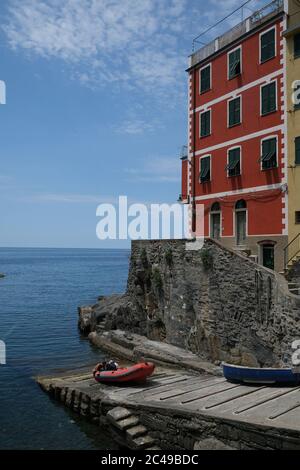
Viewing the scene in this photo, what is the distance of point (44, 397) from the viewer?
68.1 feet

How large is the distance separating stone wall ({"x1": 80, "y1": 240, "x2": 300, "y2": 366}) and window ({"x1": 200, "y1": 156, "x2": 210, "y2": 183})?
16.0ft

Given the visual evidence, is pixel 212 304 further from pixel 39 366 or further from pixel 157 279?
pixel 39 366

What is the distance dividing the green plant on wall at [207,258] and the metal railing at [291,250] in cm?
376

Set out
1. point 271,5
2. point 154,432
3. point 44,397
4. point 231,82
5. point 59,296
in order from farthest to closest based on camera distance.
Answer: point 59,296
point 231,82
point 271,5
point 44,397
point 154,432

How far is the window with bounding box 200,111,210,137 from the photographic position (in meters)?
26.8

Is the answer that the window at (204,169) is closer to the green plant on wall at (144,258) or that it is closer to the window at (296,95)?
the green plant on wall at (144,258)

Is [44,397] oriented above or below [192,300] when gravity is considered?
below


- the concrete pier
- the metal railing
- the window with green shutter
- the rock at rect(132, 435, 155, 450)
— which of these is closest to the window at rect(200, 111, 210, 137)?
the window with green shutter

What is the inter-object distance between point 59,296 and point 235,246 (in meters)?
44.0

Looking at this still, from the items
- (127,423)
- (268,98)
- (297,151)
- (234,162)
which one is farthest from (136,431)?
(268,98)

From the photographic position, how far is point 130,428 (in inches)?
598

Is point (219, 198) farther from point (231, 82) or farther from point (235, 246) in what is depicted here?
point (231, 82)

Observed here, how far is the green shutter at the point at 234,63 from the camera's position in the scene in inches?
965
